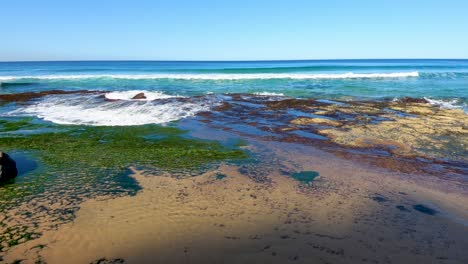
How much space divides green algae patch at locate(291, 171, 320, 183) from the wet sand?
0.14 meters

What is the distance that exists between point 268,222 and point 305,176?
2478mm

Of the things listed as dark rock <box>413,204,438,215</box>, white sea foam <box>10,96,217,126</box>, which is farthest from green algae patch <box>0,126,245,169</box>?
dark rock <box>413,204,438,215</box>

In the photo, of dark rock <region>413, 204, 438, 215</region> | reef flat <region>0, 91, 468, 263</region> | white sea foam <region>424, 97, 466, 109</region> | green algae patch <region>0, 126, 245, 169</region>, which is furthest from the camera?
white sea foam <region>424, 97, 466, 109</region>

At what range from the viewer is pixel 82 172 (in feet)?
25.8

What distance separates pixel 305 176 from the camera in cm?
773

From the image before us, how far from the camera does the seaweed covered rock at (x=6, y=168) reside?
7195 mm

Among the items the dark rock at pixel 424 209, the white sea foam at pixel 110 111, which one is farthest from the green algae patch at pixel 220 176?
the white sea foam at pixel 110 111

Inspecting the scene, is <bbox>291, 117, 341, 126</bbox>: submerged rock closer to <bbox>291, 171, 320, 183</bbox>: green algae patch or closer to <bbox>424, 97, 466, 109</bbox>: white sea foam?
<bbox>291, 171, 320, 183</bbox>: green algae patch

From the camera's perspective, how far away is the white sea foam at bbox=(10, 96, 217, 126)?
46.8 feet

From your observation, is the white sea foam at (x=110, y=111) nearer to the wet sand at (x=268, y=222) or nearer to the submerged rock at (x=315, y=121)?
the submerged rock at (x=315, y=121)

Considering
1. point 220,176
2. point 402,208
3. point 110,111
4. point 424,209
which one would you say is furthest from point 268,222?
point 110,111

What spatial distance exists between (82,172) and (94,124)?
6074 mm

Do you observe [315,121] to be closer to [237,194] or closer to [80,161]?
[237,194]

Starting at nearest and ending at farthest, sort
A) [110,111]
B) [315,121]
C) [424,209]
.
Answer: [424,209] → [315,121] → [110,111]
